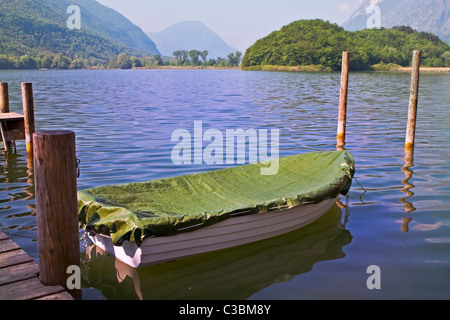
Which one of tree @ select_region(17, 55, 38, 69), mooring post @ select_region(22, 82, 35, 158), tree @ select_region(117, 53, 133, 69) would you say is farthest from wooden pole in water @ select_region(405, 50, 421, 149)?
tree @ select_region(117, 53, 133, 69)

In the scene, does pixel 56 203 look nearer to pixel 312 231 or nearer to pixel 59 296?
pixel 59 296

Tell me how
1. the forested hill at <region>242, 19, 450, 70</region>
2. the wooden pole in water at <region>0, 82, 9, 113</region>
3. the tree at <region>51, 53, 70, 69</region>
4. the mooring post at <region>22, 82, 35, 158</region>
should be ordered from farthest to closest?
the tree at <region>51, 53, 70, 69</region> < the forested hill at <region>242, 19, 450, 70</region> < the wooden pole in water at <region>0, 82, 9, 113</region> < the mooring post at <region>22, 82, 35, 158</region>

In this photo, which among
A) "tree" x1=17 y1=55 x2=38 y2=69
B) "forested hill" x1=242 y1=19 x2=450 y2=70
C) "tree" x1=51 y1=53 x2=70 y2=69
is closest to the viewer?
"forested hill" x1=242 y1=19 x2=450 y2=70

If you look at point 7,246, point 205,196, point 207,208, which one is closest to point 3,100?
point 205,196

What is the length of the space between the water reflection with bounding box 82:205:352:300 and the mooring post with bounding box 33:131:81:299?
1192 millimetres

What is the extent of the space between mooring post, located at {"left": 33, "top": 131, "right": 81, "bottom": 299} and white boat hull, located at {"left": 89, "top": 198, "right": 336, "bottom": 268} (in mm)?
1319

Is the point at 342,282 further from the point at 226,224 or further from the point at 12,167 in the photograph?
the point at 12,167

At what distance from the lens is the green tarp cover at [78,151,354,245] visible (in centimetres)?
657

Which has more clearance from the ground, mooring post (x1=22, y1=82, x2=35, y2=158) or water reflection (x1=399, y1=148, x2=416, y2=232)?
mooring post (x1=22, y1=82, x2=35, y2=158)

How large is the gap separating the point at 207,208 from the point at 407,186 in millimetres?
6041

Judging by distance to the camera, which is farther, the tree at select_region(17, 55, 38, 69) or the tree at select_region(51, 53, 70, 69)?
the tree at select_region(51, 53, 70, 69)

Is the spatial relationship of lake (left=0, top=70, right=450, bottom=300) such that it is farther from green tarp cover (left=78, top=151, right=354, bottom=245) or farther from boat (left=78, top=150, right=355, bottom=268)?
green tarp cover (left=78, top=151, right=354, bottom=245)

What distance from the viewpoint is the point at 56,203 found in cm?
518

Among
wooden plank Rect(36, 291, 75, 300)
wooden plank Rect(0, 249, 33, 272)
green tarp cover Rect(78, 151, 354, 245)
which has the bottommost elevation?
wooden plank Rect(36, 291, 75, 300)
